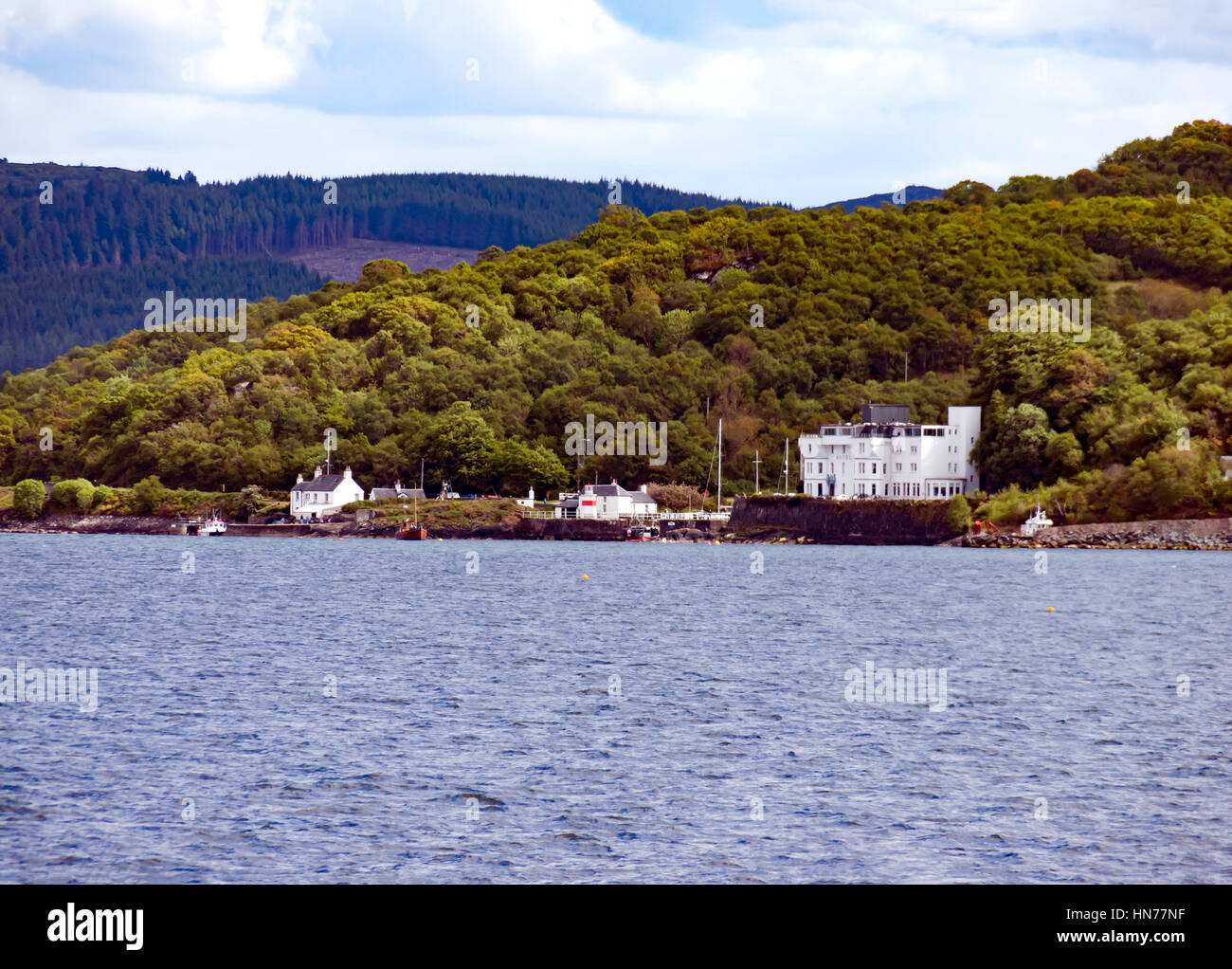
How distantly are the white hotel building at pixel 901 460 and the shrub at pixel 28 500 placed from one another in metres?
86.4

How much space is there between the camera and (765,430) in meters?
151

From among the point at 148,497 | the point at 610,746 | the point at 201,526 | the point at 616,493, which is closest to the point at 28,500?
the point at 148,497

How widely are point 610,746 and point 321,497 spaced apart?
398 ft

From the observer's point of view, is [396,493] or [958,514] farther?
[396,493]

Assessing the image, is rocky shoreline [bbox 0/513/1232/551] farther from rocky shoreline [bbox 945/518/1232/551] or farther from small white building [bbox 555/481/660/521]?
small white building [bbox 555/481/660/521]

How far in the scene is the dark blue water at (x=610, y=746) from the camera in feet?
58.6

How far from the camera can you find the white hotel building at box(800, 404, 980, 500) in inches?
4897

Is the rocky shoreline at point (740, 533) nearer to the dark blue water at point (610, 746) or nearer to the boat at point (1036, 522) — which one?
the boat at point (1036, 522)

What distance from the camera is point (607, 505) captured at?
13288 cm

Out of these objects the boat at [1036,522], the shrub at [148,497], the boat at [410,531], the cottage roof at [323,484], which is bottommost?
the boat at [410,531]

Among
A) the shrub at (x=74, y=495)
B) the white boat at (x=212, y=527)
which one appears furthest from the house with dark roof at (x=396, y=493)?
the shrub at (x=74, y=495)

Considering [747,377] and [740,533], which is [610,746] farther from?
[747,377]

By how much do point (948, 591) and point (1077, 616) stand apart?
40.4 ft
